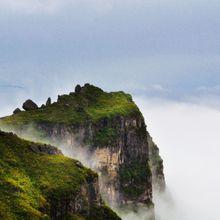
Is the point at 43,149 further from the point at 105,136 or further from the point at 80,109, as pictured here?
the point at 80,109

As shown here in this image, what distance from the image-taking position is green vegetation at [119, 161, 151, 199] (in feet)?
567

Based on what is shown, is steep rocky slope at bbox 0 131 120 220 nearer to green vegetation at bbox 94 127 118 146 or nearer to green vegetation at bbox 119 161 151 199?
green vegetation at bbox 94 127 118 146

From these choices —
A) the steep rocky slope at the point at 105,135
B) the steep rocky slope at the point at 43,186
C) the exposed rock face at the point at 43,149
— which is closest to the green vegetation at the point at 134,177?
the steep rocky slope at the point at 105,135

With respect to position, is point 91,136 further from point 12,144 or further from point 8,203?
point 8,203

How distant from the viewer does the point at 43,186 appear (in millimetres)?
101500

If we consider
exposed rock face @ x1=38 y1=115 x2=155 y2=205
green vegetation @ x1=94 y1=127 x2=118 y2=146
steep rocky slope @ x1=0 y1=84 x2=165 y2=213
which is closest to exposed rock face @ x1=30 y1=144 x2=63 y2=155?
steep rocky slope @ x1=0 y1=84 x2=165 y2=213

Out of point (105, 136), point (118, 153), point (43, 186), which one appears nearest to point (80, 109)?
point (105, 136)

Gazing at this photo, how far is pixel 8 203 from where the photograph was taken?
92.9 metres

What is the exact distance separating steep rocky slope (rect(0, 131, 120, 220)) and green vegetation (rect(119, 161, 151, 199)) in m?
56.4

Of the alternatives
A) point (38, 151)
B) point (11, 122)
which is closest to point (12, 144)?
point (38, 151)

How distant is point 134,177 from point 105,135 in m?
10.1

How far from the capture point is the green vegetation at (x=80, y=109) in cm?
16975

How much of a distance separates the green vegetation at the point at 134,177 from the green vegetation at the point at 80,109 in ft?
34.0

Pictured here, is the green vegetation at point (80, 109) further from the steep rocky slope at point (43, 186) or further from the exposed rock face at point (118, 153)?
the steep rocky slope at point (43, 186)
